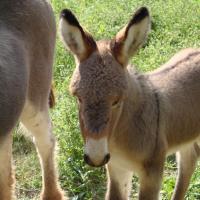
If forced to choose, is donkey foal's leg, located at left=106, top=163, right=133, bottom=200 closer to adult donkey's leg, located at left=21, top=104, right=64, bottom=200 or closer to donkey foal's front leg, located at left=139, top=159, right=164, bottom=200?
donkey foal's front leg, located at left=139, top=159, right=164, bottom=200

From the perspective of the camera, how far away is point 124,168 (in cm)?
400

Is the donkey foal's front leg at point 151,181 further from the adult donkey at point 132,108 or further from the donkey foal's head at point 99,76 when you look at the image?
the donkey foal's head at point 99,76

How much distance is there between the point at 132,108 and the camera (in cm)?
379

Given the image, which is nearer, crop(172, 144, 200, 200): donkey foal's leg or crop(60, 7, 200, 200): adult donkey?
crop(60, 7, 200, 200): adult donkey

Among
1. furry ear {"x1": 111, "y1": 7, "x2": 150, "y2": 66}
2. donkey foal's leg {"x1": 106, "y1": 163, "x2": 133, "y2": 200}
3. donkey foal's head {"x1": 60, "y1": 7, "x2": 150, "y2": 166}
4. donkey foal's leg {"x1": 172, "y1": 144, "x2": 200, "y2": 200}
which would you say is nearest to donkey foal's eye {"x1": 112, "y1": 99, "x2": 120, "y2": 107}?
donkey foal's head {"x1": 60, "y1": 7, "x2": 150, "y2": 166}

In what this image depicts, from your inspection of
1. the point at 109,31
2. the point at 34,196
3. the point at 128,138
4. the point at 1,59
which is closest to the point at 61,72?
the point at 109,31

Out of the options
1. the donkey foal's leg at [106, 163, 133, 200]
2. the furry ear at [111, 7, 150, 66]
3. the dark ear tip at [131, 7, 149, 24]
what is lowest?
the donkey foal's leg at [106, 163, 133, 200]

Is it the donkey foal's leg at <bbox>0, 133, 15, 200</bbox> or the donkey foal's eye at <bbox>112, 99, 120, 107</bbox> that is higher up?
the donkey foal's eye at <bbox>112, 99, 120, 107</bbox>

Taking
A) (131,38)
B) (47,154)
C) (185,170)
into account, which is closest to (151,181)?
(185,170)

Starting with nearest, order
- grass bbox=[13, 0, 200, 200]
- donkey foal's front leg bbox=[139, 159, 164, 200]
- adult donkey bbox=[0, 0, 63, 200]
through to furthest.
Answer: donkey foal's front leg bbox=[139, 159, 164, 200]
adult donkey bbox=[0, 0, 63, 200]
grass bbox=[13, 0, 200, 200]

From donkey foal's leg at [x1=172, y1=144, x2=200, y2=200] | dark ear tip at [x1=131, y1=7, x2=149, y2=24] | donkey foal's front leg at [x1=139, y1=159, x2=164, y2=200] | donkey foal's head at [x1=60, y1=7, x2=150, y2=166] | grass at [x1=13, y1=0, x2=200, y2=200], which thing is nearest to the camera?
donkey foal's head at [x1=60, y1=7, x2=150, y2=166]

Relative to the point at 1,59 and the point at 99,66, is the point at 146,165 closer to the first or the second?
the point at 99,66

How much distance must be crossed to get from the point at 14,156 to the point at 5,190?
71 cm

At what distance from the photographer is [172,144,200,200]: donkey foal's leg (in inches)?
181
